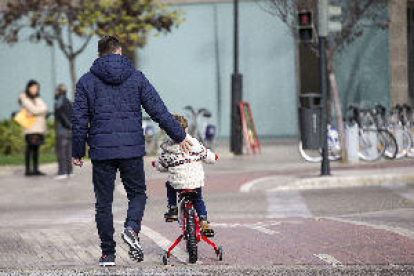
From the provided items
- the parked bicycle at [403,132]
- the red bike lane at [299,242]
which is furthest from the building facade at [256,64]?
the red bike lane at [299,242]

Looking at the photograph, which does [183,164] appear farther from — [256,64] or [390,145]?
[256,64]

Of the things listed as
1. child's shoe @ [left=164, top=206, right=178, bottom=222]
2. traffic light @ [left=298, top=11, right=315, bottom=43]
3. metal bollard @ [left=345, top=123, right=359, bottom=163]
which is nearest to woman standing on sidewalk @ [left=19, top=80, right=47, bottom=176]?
traffic light @ [left=298, top=11, right=315, bottom=43]

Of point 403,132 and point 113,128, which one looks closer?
point 113,128

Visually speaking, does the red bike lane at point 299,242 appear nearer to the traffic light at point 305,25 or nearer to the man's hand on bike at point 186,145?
the man's hand on bike at point 186,145

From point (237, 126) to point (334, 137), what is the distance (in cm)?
355

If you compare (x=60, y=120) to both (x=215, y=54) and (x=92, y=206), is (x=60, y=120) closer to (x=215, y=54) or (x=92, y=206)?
(x=92, y=206)

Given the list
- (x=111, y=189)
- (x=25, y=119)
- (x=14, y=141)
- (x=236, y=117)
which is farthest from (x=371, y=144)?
(x=111, y=189)

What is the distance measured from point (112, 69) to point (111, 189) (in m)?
0.96

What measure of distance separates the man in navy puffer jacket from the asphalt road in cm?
42

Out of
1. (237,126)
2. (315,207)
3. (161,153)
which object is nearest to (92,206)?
(315,207)

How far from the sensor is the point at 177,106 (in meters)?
28.2

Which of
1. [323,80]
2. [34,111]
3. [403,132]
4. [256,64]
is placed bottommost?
[403,132]

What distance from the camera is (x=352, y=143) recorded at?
19.4 m

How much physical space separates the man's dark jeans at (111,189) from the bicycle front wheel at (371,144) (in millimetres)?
12293
